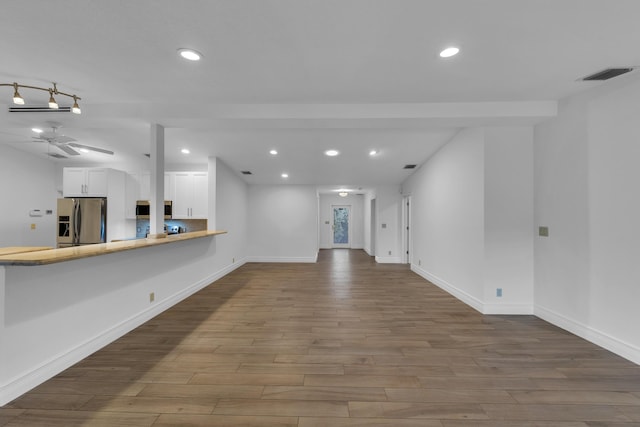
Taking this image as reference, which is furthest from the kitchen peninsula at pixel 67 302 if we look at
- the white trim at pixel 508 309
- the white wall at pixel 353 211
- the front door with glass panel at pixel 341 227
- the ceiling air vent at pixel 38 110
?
the front door with glass panel at pixel 341 227

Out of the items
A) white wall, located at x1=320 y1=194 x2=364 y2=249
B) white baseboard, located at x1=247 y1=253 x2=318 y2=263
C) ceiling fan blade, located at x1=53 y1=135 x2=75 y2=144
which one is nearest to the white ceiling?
ceiling fan blade, located at x1=53 y1=135 x2=75 y2=144

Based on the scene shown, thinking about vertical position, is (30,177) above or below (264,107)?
below

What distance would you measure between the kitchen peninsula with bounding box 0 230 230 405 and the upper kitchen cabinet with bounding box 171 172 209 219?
2282 mm

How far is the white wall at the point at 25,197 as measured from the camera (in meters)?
5.36

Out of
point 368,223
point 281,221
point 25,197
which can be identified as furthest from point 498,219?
point 25,197

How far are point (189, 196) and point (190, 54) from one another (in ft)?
13.7

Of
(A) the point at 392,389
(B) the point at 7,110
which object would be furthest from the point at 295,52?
(B) the point at 7,110

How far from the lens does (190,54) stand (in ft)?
7.30

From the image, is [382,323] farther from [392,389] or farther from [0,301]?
[0,301]

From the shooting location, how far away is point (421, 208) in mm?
6062

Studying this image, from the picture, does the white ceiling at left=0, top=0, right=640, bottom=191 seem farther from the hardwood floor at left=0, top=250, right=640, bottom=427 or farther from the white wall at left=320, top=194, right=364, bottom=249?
the white wall at left=320, top=194, right=364, bottom=249

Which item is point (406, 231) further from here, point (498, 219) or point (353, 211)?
point (353, 211)

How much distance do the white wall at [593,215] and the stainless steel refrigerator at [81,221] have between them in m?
7.58

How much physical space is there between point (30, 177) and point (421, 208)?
8544 mm
